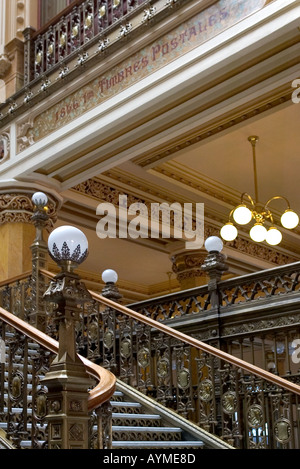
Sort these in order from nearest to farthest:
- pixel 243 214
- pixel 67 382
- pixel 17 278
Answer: pixel 67 382, pixel 17 278, pixel 243 214

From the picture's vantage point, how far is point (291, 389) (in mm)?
5543

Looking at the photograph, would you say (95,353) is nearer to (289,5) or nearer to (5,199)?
(5,199)

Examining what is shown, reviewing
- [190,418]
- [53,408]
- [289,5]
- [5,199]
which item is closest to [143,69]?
[289,5]

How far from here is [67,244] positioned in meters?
3.80

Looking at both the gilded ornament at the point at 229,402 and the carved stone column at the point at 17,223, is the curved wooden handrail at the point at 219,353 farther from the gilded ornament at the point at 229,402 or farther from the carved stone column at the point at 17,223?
the carved stone column at the point at 17,223

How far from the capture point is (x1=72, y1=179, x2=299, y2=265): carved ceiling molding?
36.9ft

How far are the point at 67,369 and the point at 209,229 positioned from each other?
927 cm

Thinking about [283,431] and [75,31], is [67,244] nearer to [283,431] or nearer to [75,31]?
[283,431]

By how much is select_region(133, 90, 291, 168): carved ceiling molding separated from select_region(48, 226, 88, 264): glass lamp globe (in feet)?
19.0

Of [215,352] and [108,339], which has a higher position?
[108,339]

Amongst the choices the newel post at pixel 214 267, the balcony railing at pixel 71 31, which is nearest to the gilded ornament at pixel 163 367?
the newel post at pixel 214 267

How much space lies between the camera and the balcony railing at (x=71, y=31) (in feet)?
30.6

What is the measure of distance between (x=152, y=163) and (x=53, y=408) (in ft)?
24.2

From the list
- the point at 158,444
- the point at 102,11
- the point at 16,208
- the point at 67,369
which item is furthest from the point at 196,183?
the point at 67,369
